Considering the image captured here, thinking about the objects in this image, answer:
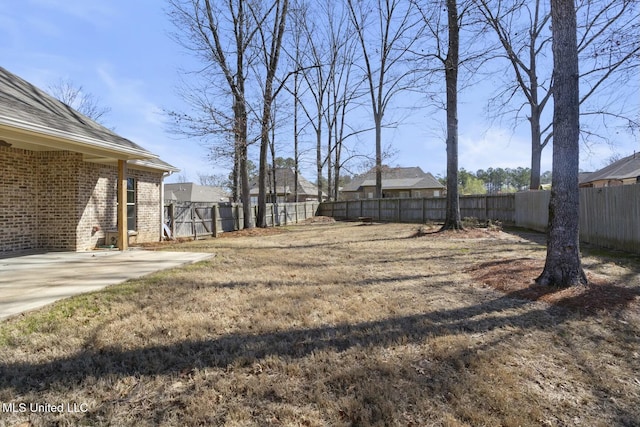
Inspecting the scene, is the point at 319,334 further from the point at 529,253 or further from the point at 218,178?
the point at 218,178

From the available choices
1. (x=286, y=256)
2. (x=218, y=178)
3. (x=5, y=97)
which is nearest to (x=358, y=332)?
(x=286, y=256)

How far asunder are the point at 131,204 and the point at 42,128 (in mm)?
4712

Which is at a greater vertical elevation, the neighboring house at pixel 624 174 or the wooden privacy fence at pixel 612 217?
the neighboring house at pixel 624 174

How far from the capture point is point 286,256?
26.6 ft

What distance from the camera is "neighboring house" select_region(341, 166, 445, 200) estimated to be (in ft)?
124

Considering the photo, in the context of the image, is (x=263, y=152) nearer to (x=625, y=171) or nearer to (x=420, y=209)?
(x=420, y=209)

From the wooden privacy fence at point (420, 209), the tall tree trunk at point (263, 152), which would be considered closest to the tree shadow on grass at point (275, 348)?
the tall tree trunk at point (263, 152)

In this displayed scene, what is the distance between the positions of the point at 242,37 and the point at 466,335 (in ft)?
53.4

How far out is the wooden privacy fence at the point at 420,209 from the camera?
17.2 m

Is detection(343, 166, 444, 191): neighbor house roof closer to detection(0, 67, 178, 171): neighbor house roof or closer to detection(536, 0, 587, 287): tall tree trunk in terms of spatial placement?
detection(0, 67, 178, 171): neighbor house roof

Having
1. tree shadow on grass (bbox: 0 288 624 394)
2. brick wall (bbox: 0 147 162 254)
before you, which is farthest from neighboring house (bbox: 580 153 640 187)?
brick wall (bbox: 0 147 162 254)

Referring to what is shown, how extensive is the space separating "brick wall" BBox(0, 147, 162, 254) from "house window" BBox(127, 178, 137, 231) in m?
1.13

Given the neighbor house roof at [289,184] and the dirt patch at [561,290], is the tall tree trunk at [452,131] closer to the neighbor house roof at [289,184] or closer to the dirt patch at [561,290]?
the dirt patch at [561,290]

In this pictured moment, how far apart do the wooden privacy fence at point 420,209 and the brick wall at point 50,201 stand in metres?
16.8
